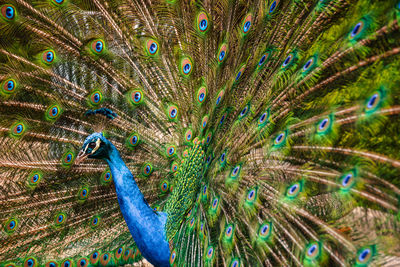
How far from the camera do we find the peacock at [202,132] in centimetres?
121

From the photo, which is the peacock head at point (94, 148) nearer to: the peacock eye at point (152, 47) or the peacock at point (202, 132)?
the peacock at point (202, 132)

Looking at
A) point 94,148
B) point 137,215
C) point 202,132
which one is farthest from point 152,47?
point 137,215

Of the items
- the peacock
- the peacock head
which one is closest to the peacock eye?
the peacock

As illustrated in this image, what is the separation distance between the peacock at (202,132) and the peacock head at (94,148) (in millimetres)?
11

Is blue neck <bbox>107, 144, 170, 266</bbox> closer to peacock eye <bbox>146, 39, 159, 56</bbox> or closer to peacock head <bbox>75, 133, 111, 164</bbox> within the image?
peacock head <bbox>75, 133, 111, 164</bbox>

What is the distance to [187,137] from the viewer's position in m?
2.38

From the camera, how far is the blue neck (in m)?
2.08

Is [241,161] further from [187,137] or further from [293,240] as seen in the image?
[187,137]

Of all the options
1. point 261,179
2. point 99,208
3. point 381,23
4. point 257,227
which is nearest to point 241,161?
point 261,179

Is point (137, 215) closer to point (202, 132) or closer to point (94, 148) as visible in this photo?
point (94, 148)

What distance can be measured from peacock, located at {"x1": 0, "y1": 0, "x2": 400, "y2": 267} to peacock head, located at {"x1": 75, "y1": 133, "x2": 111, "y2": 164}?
1 cm

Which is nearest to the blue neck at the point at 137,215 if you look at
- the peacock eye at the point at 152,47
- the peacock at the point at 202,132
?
the peacock at the point at 202,132

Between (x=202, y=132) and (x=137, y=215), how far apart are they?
619mm

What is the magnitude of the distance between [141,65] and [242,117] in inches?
39.6
